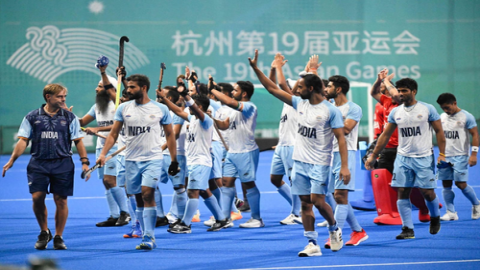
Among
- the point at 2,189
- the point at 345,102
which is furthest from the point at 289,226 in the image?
the point at 2,189

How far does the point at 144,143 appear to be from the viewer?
24.8 ft

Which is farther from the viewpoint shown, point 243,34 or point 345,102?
point 243,34

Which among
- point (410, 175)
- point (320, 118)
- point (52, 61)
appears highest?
point (52, 61)

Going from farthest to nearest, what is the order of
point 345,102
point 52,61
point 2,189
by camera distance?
1. point 52,61
2. point 2,189
3. point 345,102

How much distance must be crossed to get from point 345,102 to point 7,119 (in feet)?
60.0

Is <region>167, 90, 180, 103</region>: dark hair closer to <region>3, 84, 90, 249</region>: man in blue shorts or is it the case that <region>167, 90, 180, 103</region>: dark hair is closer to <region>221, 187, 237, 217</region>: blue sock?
<region>221, 187, 237, 217</region>: blue sock

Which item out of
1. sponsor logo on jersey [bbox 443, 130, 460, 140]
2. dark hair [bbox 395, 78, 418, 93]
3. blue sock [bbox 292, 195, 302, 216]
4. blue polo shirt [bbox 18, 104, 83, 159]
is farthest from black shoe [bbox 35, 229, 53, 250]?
sponsor logo on jersey [bbox 443, 130, 460, 140]

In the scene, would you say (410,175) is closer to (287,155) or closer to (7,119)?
(287,155)

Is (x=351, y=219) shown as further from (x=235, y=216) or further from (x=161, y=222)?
(x=161, y=222)

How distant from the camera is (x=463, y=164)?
32.4 feet

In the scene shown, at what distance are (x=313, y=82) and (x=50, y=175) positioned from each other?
10.7 feet

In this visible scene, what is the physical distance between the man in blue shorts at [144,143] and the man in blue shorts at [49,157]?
49 cm

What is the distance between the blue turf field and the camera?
6727mm

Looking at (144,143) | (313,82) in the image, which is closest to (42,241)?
(144,143)
